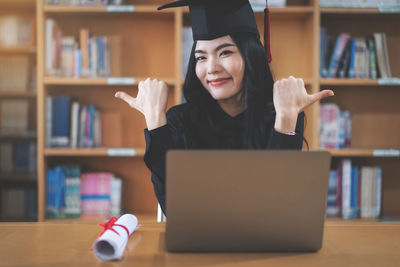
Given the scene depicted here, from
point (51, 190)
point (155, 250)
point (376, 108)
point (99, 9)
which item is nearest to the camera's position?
point (155, 250)

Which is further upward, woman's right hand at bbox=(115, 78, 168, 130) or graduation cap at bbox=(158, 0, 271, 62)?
graduation cap at bbox=(158, 0, 271, 62)

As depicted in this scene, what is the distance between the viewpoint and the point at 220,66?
58.5 inches

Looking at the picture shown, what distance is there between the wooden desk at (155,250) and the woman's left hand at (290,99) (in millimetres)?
335

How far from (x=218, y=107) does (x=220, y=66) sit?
198mm

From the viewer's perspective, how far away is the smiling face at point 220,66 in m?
1.48

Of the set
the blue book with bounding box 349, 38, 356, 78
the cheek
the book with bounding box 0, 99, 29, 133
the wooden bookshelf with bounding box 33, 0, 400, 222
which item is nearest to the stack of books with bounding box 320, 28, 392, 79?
the blue book with bounding box 349, 38, 356, 78

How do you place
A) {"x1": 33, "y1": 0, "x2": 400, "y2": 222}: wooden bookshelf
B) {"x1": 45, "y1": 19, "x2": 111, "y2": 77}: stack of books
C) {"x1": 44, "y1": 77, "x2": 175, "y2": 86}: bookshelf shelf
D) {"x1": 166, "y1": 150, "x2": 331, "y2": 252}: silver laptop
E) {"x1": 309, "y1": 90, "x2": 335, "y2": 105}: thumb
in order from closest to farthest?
{"x1": 166, "y1": 150, "x2": 331, "y2": 252}: silver laptop → {"x1": 309, "y1": 90, "x2": 335, "y2": 105}: thumb → {"x1": 44, "y1": 77, "x2": 175, "y2": 86}: bookshelf shelf → {"x1": 45, "y1": 19, "x2": 111, "y2": 77}: stack of books → {"x1": 33, "y1": 0, "x2": 400, "y2": 222}: wooden bookshelf

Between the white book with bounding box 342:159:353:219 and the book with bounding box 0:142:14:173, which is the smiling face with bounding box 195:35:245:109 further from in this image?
the book with bounding box 0:142:14:173

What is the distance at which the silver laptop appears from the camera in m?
0.74

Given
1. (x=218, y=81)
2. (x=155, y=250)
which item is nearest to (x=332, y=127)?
(x=218, y=81)

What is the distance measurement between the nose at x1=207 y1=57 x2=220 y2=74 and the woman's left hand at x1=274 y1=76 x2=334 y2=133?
1.18 feet

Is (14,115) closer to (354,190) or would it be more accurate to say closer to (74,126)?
(74,126)

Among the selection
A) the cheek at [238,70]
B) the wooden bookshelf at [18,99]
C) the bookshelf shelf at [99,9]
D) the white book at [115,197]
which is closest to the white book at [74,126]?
the white book at [115,197]

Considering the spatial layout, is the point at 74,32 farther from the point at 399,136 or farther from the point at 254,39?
the point at 399,136
